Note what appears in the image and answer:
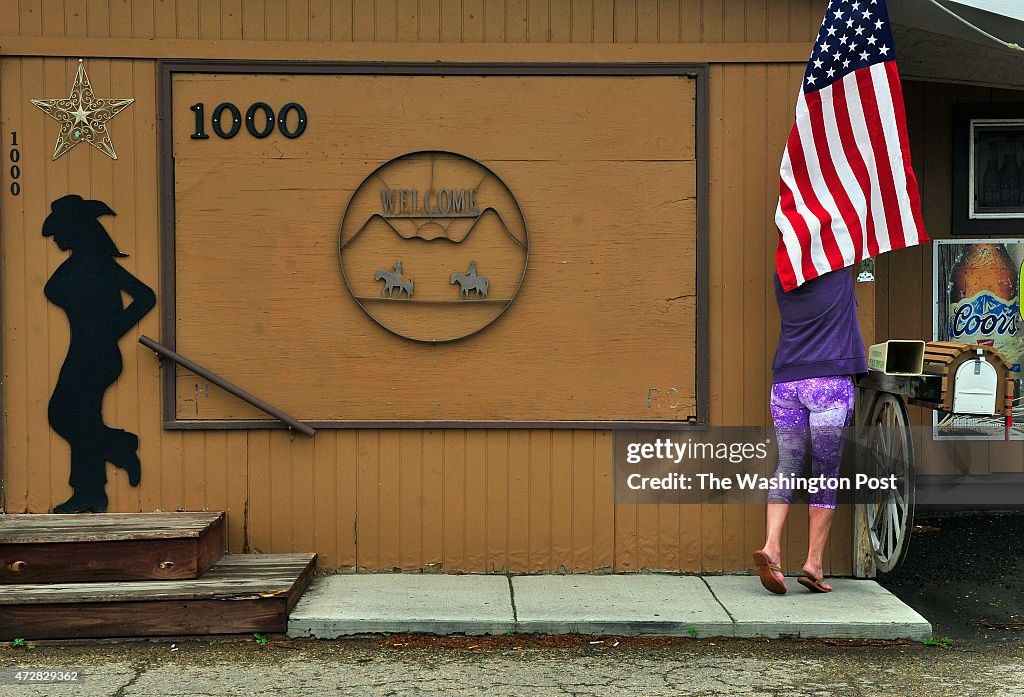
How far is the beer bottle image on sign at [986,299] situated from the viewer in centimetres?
797

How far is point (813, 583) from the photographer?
561cm

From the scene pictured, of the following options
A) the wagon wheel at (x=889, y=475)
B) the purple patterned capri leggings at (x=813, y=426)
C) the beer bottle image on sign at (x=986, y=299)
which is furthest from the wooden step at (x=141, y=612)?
the beer bottle image on sign at (x=986, y=299)

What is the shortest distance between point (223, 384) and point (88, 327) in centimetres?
79

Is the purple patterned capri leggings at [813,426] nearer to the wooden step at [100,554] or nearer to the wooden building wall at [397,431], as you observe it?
the wooden building wall at [397,431]

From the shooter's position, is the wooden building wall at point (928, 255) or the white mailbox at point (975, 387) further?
the wooden building wall at point (928, 255)

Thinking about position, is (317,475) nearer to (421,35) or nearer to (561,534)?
(561,534)

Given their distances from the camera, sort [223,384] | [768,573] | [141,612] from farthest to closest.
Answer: [223,384] → [768,573] → [141,612]

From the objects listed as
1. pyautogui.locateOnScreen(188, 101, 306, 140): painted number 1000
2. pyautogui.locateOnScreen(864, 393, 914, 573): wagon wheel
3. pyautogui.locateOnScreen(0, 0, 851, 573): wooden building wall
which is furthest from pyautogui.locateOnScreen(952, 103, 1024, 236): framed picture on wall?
pyautogui.locateOnScreen(188, 101, 306, 140): painted number 1000

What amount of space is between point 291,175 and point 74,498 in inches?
80.7

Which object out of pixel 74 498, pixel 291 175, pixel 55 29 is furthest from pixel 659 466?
pixel 55 29

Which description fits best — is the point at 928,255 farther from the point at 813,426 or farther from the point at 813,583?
the point at 813,583

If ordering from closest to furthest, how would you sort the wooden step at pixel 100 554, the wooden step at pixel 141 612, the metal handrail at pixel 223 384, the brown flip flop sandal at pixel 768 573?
1. the wooden step at pixel 141 612
2. the wooden step at pixel 100 554
3. the brown flip flop sandal at pixel 768 573
4. the metal handrail at pixel 223 384

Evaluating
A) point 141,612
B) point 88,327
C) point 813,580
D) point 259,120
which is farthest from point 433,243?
point 813,580

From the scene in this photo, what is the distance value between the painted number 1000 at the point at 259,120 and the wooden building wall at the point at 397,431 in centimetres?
27
